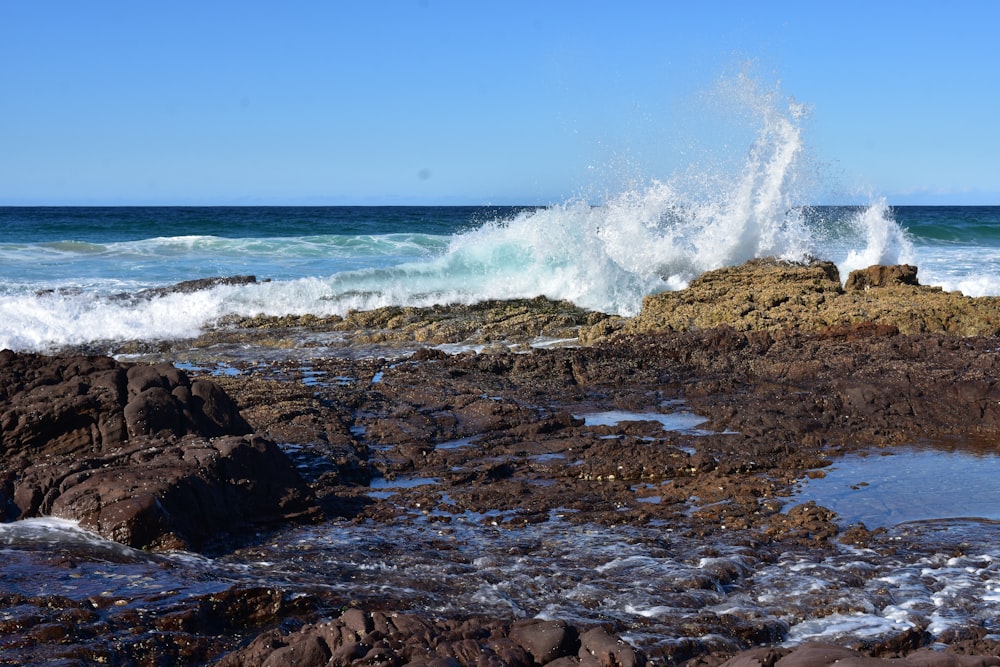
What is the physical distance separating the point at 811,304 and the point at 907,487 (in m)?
5.72

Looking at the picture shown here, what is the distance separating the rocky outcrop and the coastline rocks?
777cm

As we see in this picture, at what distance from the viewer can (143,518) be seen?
488 centimetres

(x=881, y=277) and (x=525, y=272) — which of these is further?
(x=525, y=272)

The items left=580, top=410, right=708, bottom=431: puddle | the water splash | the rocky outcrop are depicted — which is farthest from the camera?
the water splash

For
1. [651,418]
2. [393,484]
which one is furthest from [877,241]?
[393,484]

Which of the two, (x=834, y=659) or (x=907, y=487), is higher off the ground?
(x=834, y=659)

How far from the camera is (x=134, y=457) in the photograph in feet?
18.4

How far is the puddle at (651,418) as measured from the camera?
7.87 metres

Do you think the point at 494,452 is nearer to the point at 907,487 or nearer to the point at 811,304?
the point at 907,487

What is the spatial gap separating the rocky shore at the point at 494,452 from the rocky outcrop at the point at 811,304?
0.16 feet

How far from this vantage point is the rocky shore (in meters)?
3.80

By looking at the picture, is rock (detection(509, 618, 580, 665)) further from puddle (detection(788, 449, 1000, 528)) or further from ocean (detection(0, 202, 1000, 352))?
ocean (detection(0, 202, 1000, 352))

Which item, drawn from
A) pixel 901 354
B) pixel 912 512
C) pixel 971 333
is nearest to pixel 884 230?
pixel 971 333

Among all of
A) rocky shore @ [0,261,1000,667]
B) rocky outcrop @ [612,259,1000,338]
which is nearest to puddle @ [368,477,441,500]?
rocky shore @ [0,261,1000,667]
